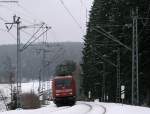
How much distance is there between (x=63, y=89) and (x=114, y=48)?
53.7 feet

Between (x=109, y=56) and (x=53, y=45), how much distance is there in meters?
9.17

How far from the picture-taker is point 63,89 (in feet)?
192

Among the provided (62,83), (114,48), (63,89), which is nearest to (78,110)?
(62,83)

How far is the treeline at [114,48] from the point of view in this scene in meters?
59.3

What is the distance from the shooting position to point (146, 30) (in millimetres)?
58562

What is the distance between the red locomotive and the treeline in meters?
6.02

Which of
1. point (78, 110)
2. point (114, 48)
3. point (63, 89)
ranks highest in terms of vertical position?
point (114, 48)

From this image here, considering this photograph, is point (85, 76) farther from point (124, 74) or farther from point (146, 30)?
point (146, 30)

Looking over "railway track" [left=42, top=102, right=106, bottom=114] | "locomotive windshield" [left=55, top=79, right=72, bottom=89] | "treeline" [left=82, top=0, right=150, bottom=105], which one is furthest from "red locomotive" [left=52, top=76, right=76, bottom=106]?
"railway track" [left=42, top=102, right=106, bottom=114]

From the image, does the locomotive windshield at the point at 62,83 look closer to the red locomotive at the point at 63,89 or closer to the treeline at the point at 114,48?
Result: the red locomotive at the point at 63,89

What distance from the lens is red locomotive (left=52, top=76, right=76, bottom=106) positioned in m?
58.1

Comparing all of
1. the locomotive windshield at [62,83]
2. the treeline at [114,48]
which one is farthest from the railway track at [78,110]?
the locomotive windshield at [62,83]

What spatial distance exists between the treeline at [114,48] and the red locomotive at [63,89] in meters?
6.02

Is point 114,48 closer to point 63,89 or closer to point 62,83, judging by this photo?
point 63,89
